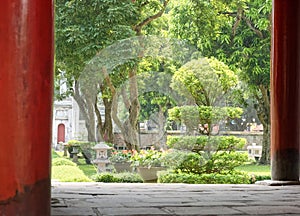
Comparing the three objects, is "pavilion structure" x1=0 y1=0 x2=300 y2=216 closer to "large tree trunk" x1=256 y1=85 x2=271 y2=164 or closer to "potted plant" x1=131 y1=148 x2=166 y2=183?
"potted plant" x1=131 y1=148 x2=166 y2=183

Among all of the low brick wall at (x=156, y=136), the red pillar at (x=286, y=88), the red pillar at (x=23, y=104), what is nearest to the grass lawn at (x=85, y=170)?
the low brick wall at (x=156, y=136)

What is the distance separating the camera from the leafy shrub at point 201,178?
11.8 metres

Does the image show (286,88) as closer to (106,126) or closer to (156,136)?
(106,126)

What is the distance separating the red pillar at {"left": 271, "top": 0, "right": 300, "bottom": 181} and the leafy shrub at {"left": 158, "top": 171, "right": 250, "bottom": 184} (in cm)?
587

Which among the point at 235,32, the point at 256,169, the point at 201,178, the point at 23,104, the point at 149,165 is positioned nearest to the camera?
the point at 23,104

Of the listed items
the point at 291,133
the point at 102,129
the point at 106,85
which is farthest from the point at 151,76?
the point at 291,133

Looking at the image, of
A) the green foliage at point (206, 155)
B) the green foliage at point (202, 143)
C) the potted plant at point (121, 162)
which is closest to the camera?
the green foliage at point (206, 155)

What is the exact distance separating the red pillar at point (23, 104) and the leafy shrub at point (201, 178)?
939 centimetres

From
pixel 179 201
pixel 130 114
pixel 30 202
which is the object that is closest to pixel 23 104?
pixel 30 202

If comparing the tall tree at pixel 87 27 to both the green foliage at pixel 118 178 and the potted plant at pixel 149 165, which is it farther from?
the green foliage at pixel 118 178

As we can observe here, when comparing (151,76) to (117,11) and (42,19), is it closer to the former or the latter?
(117,11)

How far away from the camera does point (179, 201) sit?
163 inches

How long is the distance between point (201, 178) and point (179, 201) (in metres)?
7.89

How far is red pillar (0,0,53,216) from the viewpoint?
2.41 metres
